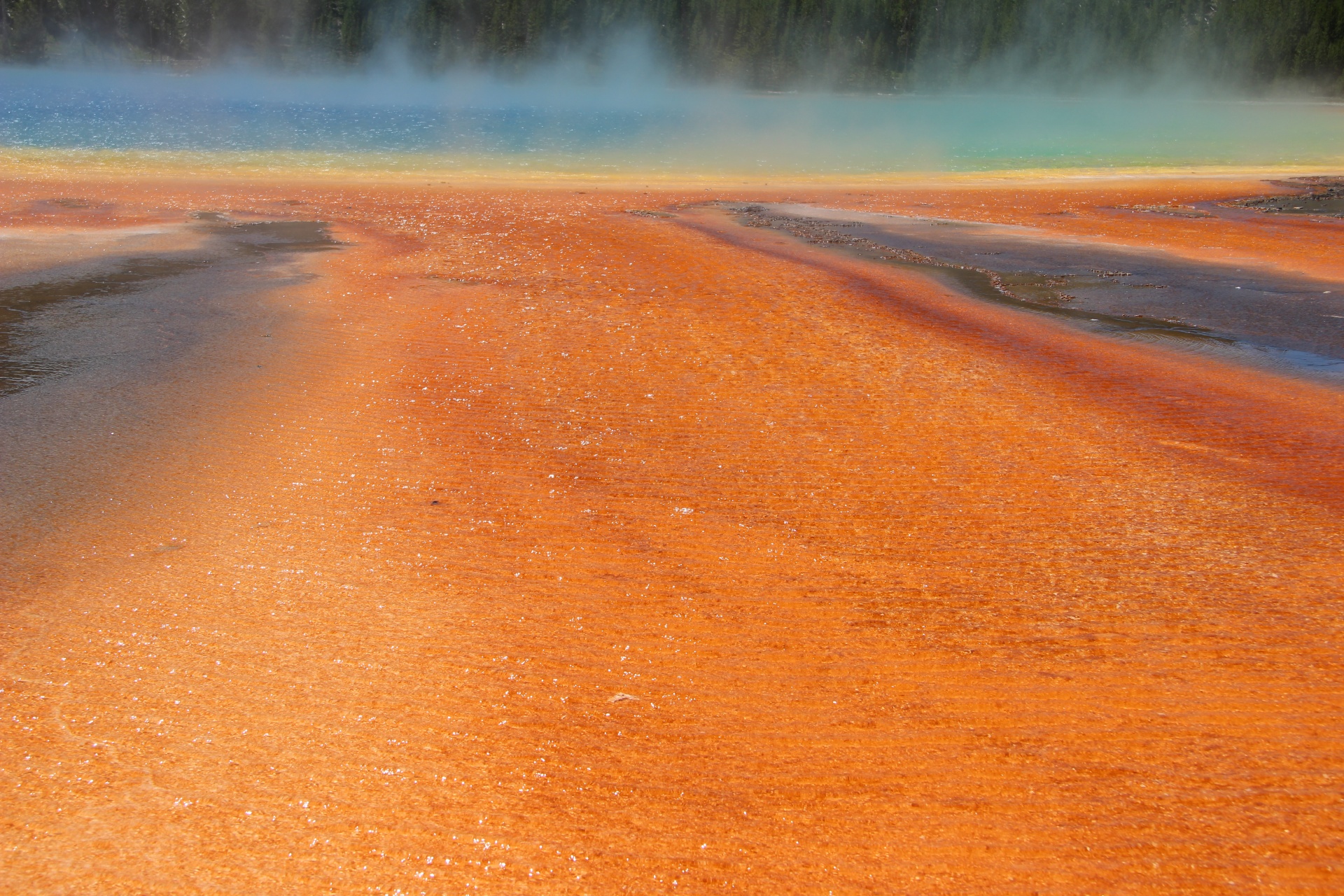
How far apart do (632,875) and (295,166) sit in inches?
840

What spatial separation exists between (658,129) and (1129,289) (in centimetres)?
3107

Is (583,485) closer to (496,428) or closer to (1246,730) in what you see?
(496,428)

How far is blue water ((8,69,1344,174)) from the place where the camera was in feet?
81.5

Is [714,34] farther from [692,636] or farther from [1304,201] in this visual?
[692,636]

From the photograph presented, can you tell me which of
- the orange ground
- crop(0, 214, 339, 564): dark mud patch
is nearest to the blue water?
crop(0, 214, 339, 564): dark mud patch

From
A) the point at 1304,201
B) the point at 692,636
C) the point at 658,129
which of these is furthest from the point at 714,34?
the point at 692,636

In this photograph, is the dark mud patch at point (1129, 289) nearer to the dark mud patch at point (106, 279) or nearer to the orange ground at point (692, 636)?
the orange ground at point (692, 636)

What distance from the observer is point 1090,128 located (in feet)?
132

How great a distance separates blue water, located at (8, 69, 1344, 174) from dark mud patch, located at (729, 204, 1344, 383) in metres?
11.4

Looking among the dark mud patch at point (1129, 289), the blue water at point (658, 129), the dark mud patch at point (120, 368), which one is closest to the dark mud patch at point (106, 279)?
the dark mud patch at point (120, 368)

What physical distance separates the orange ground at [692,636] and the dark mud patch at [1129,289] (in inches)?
38.5

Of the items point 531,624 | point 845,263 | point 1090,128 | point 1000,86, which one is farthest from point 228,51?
point 531,624

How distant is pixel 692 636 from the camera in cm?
317

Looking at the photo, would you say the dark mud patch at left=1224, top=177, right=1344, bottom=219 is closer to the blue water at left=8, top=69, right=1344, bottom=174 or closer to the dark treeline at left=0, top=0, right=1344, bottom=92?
the blue water at left=8, top=69, right=1344, bottom=174
